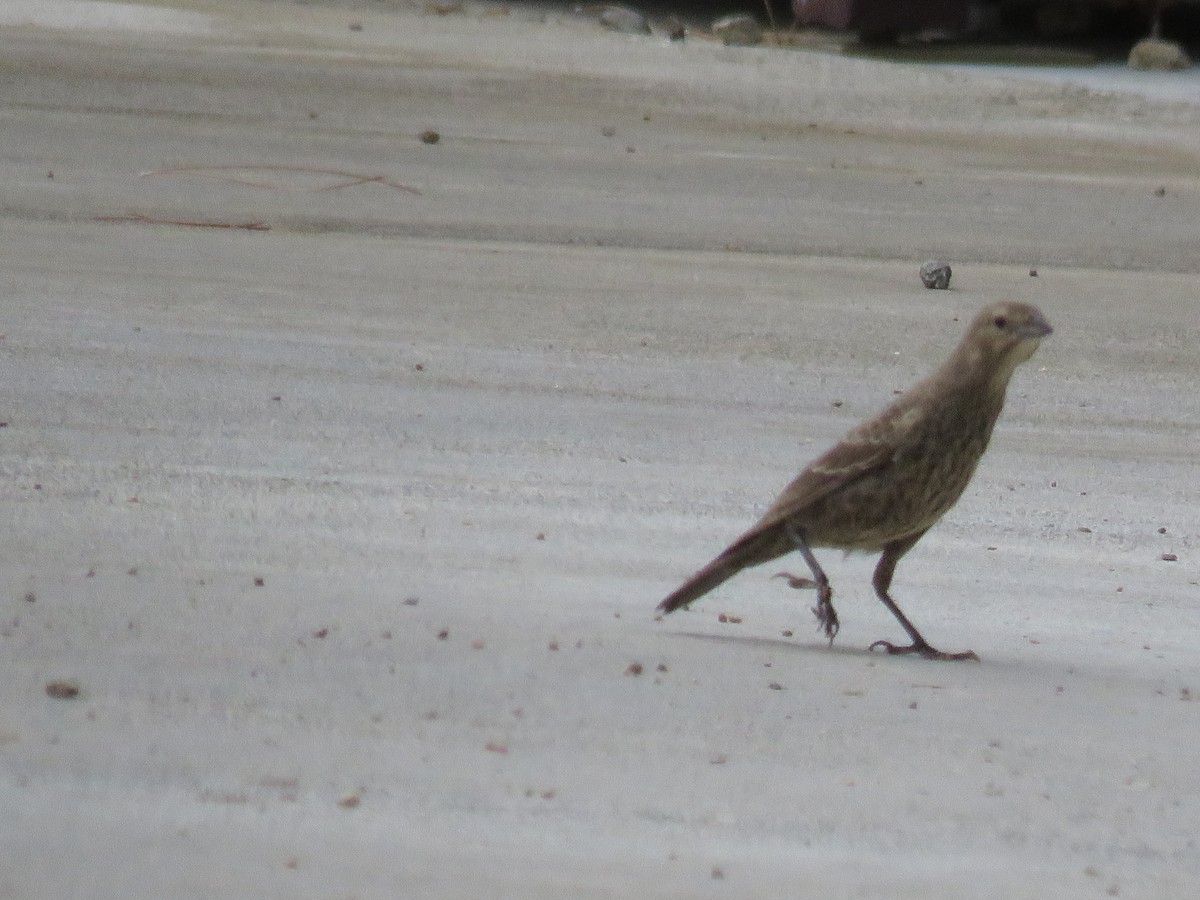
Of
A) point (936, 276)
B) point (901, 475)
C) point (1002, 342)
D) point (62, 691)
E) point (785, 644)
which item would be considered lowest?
point (936, 276)

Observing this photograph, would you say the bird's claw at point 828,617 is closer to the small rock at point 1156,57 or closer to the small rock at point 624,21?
the small rock at point 624,21

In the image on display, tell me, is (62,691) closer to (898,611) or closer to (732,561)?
(732,561)

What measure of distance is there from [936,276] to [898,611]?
21.2 ft

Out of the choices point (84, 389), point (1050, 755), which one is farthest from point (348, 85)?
point (1050, 755)

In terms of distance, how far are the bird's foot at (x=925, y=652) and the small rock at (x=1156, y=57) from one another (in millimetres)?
16673

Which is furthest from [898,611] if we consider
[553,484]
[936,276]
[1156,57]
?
[1156,57]

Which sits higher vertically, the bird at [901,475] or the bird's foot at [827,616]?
the bird at [901,475]

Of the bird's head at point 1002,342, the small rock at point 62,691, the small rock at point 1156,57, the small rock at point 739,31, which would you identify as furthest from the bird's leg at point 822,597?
the small rock at point 1156,57

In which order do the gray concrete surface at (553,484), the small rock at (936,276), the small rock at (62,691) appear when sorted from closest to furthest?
the gray concrete surface at (553,484), the small rock at (62,691), the small rock at (936,276)

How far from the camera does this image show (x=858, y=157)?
15852mm

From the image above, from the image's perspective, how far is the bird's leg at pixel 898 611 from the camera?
5719mm

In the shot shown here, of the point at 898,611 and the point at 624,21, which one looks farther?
the point at 624,21

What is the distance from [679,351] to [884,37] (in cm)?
1174

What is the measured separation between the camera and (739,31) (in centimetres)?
2103
